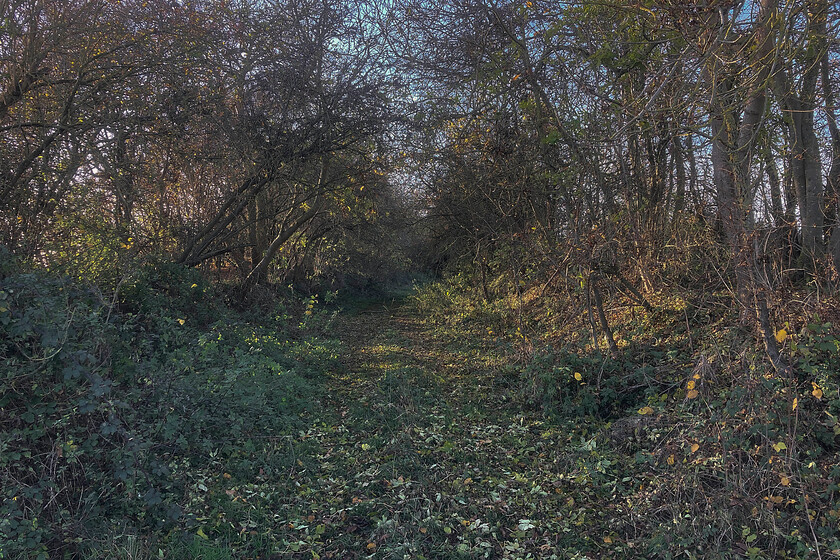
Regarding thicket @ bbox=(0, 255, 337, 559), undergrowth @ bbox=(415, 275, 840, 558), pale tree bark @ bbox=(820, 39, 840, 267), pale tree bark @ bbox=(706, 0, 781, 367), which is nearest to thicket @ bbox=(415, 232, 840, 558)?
undergrowth @ bbox=(415, 275, 840, 558)

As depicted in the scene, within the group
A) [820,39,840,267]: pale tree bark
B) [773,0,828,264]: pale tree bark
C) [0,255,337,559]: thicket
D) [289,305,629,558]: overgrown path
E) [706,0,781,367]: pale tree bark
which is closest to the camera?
[0,255,337,559]: thicket

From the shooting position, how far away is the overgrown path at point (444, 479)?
357 cm

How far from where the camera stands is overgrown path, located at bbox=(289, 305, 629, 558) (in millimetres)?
3574

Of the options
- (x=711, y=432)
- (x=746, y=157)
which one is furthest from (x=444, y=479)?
(x=746, y=157)

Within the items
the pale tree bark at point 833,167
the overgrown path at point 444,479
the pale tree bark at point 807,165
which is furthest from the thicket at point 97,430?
the pale tree bark at point 807,165

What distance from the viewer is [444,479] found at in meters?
4.43

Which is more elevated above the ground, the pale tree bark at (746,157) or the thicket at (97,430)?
the pale tree bark at (746,157)

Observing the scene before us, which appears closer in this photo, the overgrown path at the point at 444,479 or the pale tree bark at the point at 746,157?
the overgrown path at the point at 444,479

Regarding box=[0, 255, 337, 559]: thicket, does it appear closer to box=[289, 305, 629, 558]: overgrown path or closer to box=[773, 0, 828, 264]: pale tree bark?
box=[289, 305, 629, 558]: overgrown path

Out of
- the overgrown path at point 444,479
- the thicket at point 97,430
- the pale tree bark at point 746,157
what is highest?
the pale tree bark at point 746,157

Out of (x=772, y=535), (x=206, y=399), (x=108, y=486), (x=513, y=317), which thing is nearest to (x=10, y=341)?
(x=108, y=486)

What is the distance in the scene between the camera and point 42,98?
7574 millimetres

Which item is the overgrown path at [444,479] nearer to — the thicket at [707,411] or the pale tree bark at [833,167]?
the thicket at [707,411]

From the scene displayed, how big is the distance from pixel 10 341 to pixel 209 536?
2056 mm
